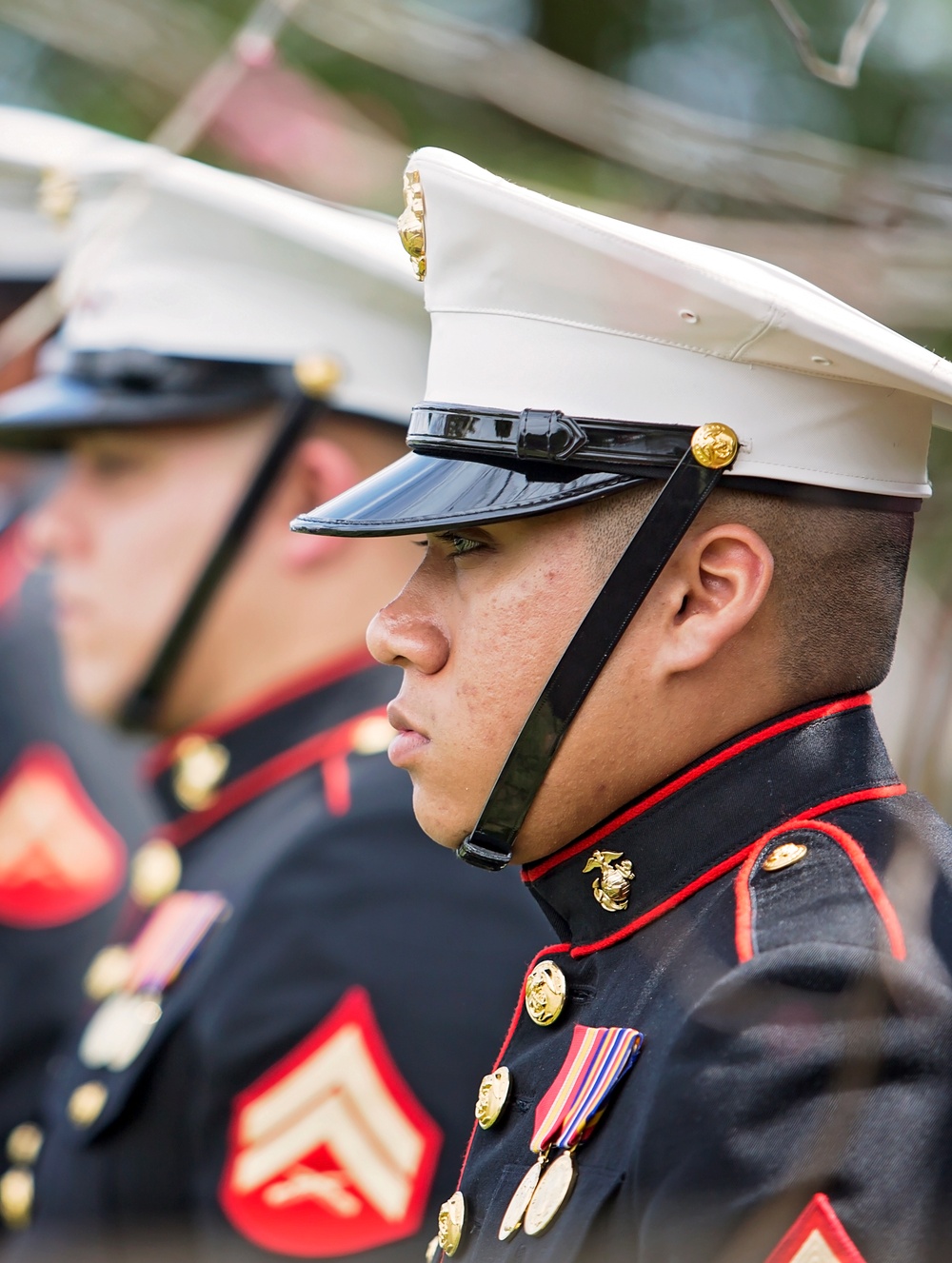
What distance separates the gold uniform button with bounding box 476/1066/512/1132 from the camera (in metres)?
1.79

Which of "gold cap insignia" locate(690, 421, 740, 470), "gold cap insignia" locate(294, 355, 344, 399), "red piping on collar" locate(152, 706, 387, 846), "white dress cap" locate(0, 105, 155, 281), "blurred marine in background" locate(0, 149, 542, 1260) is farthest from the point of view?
"white dress cap" locate(0, 105, 155, 281)

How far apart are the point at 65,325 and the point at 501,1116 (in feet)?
8.98

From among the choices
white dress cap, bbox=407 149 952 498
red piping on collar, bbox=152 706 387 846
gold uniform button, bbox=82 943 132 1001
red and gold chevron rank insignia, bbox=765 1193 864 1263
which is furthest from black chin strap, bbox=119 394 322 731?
red and gold chevron rank insignia, bbox=765 1193 864 1263

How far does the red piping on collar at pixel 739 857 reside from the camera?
1.67m

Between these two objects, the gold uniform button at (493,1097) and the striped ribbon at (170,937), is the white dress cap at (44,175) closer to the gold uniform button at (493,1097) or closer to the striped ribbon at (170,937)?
the striped ribbon at (170,937)

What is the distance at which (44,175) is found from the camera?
13.9ft

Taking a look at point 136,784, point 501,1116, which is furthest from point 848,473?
point 136,784

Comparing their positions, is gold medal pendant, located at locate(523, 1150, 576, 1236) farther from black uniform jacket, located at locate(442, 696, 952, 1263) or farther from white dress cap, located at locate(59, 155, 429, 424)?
white dress cap, located at locate(59, 155, 429, 424)

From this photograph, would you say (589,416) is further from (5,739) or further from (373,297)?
(5,739)

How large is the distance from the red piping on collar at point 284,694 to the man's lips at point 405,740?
152 centimetres

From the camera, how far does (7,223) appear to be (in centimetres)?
510

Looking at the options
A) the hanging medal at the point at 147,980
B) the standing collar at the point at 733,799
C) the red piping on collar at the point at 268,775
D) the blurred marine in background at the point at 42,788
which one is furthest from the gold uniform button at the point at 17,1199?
the standing collar at the point at 733,799

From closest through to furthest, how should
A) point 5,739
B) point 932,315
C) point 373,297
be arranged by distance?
point 932,315 → point 373,297 → point 5,739

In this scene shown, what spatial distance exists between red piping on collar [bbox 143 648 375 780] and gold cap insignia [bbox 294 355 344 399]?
2.06 feet
